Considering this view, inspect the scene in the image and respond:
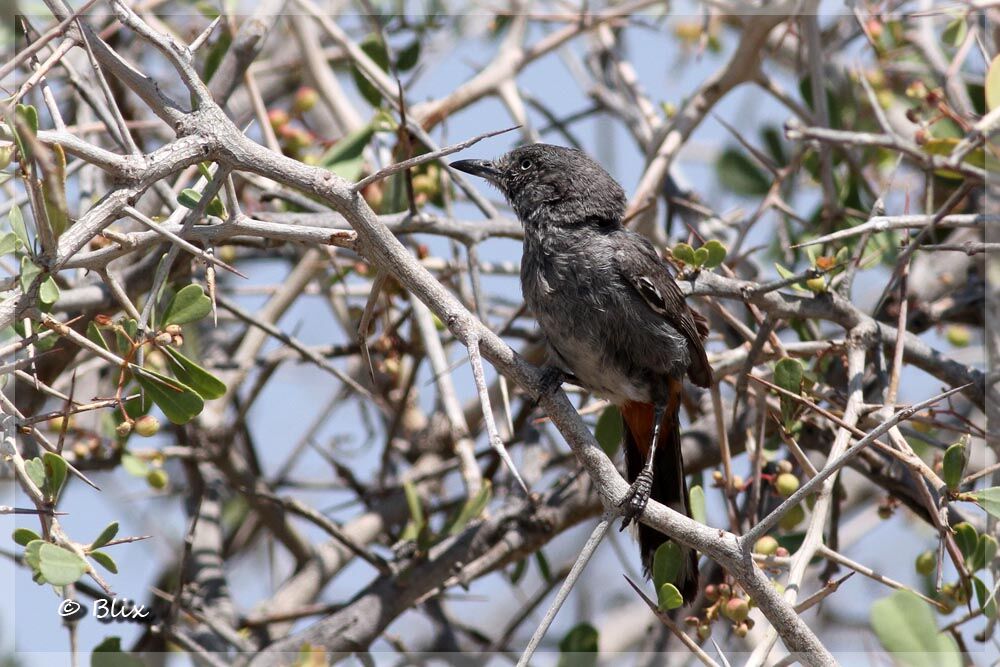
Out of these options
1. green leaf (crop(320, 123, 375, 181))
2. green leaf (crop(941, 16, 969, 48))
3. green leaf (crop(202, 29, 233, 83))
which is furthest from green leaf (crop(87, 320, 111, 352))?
green leaf (crop(941, 16, 969, 48))

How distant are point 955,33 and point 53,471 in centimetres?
370

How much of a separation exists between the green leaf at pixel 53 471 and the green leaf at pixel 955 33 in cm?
363

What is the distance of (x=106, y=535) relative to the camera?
2436 millimetres

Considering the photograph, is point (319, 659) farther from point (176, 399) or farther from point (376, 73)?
point (376, 73)

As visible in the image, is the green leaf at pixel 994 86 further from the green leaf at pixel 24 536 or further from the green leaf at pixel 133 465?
the green leaf at pixel 133 465

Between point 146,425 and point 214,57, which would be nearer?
point 146,425

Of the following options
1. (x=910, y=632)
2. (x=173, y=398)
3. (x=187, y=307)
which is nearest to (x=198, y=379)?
(x=173, y=398)

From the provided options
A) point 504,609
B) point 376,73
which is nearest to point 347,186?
point 376,73

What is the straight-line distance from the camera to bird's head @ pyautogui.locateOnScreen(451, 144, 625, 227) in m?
3.82

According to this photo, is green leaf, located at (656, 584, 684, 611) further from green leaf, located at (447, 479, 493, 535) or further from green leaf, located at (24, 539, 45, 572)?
green leaf, located at (24, 539, 45, 572)

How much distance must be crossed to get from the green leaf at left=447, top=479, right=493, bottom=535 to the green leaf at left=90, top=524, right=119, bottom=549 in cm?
154

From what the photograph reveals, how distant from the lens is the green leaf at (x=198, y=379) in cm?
265

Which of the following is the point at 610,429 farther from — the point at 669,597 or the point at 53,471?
the point at 53,471

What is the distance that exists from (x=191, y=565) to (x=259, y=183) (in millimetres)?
1727
